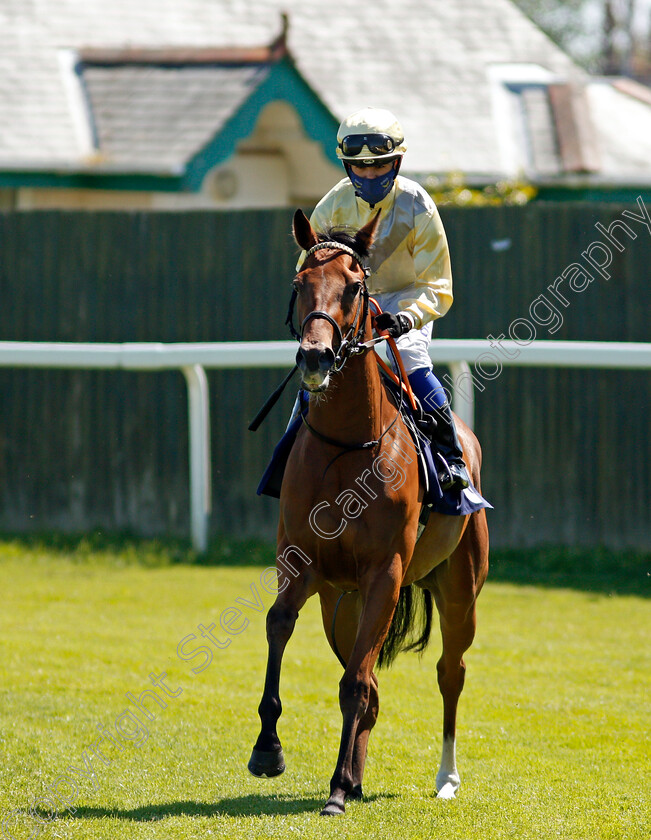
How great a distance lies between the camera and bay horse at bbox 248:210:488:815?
4.43 m

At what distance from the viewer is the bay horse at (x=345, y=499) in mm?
4426

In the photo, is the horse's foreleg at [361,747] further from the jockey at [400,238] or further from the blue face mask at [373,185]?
the blue face mask at [373,185]

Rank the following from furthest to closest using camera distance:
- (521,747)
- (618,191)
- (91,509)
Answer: (618,191) < (91,509) < (521,747)

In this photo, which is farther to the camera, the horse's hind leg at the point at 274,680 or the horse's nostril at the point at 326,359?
the horse's hind leg at the point at 274,680

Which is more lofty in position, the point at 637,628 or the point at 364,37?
the point at 364,37

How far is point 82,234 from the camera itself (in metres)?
10.4

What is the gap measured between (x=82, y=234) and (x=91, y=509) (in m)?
2.37

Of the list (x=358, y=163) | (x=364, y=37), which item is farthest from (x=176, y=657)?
(x=364, y=37)

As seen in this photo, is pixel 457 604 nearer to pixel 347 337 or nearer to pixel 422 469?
pixel 422 469

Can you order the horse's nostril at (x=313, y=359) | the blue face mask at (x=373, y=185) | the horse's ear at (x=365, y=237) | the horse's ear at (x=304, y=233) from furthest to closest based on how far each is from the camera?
the blue face mask at (x=373, y=185), the horse's ear at (x=365, y=237), the horse's ear at (x=304, y=233), the horse's nostril at (x=313, y=359)

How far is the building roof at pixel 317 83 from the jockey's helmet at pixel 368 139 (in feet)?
25.5

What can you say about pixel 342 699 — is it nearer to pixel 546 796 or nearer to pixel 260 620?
pixel 546 796

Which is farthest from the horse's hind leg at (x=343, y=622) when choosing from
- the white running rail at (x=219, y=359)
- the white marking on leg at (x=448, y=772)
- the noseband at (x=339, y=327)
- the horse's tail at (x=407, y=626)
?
the white running rail at (x=219, y=359)

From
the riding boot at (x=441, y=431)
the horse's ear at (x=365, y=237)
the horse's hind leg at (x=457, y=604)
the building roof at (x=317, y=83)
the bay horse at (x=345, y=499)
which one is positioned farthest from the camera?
the building roof at (x=317, y=83)
